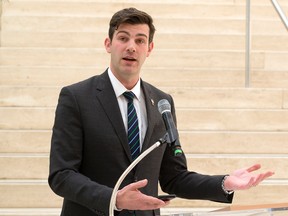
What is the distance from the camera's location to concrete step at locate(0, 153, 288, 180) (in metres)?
4.49

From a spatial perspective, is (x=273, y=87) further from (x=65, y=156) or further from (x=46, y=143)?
(x=65, y=156)

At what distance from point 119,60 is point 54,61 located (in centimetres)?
352

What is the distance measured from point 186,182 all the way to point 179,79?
3.06m

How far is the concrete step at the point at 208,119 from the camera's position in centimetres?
486

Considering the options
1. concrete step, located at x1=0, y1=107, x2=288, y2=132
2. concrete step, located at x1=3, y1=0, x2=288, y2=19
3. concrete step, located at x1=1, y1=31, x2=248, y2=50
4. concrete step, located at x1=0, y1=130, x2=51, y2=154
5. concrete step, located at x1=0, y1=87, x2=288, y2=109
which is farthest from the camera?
concrete step, located at x1=3, y1=0, x2=288, y2=19

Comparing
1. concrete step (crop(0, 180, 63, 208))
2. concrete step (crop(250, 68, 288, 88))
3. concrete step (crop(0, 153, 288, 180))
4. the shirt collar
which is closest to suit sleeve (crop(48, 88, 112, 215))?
the shirt collar

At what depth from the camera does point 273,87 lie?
18.2 ft

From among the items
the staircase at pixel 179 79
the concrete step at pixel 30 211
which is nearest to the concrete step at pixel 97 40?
the staircase at pixel 179 79

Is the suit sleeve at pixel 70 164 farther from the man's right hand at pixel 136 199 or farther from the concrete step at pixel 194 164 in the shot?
the concrete step at pixel 194 164

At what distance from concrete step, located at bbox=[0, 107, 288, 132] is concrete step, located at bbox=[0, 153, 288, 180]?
375 millimetres

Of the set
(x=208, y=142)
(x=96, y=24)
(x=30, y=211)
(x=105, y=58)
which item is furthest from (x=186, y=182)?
(x=96, y=24)

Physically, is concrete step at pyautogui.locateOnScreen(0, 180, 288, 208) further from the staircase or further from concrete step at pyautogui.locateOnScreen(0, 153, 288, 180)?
concrete step at pyautogui.locateOnScreen(0, 153, 288, 180)

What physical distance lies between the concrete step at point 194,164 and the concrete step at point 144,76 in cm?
105

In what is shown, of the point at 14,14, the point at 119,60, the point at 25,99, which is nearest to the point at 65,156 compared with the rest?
the point at 119,60
